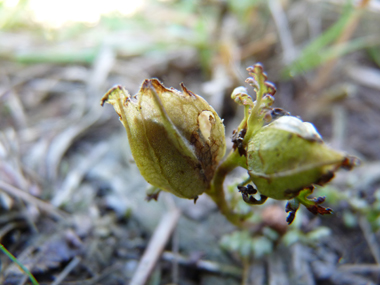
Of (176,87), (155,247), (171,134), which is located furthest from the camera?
(176,87)

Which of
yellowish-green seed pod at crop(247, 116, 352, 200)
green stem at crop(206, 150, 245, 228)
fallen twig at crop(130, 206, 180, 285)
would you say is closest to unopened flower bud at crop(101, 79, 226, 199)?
green stem at crop(206, 150, 245, 228)

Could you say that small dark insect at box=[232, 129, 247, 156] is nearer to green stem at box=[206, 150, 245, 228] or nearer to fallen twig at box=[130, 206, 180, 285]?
green stem at box=[206, 150, 245, 228]

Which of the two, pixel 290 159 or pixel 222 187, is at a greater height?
pixel 290 159

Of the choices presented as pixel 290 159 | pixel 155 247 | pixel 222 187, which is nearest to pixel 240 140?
pixel 290 159

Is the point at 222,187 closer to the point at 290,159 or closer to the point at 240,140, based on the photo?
the point at 240,140

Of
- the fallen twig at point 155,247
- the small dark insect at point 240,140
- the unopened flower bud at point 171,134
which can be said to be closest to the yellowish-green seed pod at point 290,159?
the small dark insect at point 240,140

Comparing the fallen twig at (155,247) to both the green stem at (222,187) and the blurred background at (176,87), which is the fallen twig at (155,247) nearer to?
the blurred background at (176,87)
